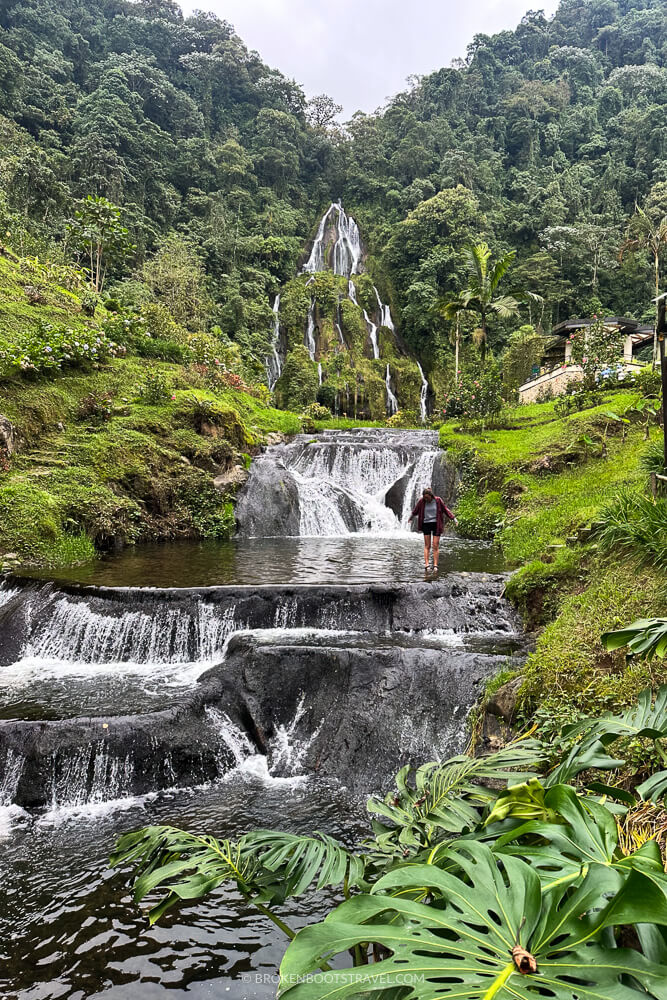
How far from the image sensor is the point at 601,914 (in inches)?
43.5

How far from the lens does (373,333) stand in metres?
35.2

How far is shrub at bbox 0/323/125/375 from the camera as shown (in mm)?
12148

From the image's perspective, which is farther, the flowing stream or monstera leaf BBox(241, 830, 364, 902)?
the flowing stream

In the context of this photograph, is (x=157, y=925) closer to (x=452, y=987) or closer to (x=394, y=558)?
(x=452, y=987)

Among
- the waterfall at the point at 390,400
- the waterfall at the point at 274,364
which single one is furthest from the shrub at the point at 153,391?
the waterfall at the point at 390,400

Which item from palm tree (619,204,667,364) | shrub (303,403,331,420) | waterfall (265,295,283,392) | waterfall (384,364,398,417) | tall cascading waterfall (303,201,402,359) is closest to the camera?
palm tree (619,204,667,364)

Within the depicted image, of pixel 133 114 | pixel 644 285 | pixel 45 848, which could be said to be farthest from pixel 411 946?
pixel 133 114

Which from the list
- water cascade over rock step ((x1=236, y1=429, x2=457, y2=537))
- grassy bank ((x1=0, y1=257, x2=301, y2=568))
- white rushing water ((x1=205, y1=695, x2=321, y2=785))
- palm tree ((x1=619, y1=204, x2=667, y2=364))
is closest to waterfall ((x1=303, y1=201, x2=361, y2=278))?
palm tree ((x1=619, y1=204, x2=667, y2=364))

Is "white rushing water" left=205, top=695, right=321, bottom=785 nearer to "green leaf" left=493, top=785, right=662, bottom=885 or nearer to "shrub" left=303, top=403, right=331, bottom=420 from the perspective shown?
"green leaf" left=493, top=785, right=662, bottom=885

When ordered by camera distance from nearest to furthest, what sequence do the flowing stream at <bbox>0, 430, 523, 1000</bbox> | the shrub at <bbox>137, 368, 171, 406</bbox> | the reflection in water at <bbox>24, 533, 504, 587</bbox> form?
1. the flowing stream at <bbox>0, 430, 523, 1000</bbox>
2. the reflection in water at <bbox>24, 533, 504, 587</bbox>
3. the shrub at <bbox>137, 368, 171, 406</bbox>

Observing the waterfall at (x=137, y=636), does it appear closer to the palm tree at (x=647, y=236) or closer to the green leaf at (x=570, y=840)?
the green leaf at (x=570, y=840)

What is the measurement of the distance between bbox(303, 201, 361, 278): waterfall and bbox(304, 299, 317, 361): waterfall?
5450 millimetres

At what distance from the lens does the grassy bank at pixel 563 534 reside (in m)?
4.18

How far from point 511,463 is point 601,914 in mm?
14123
